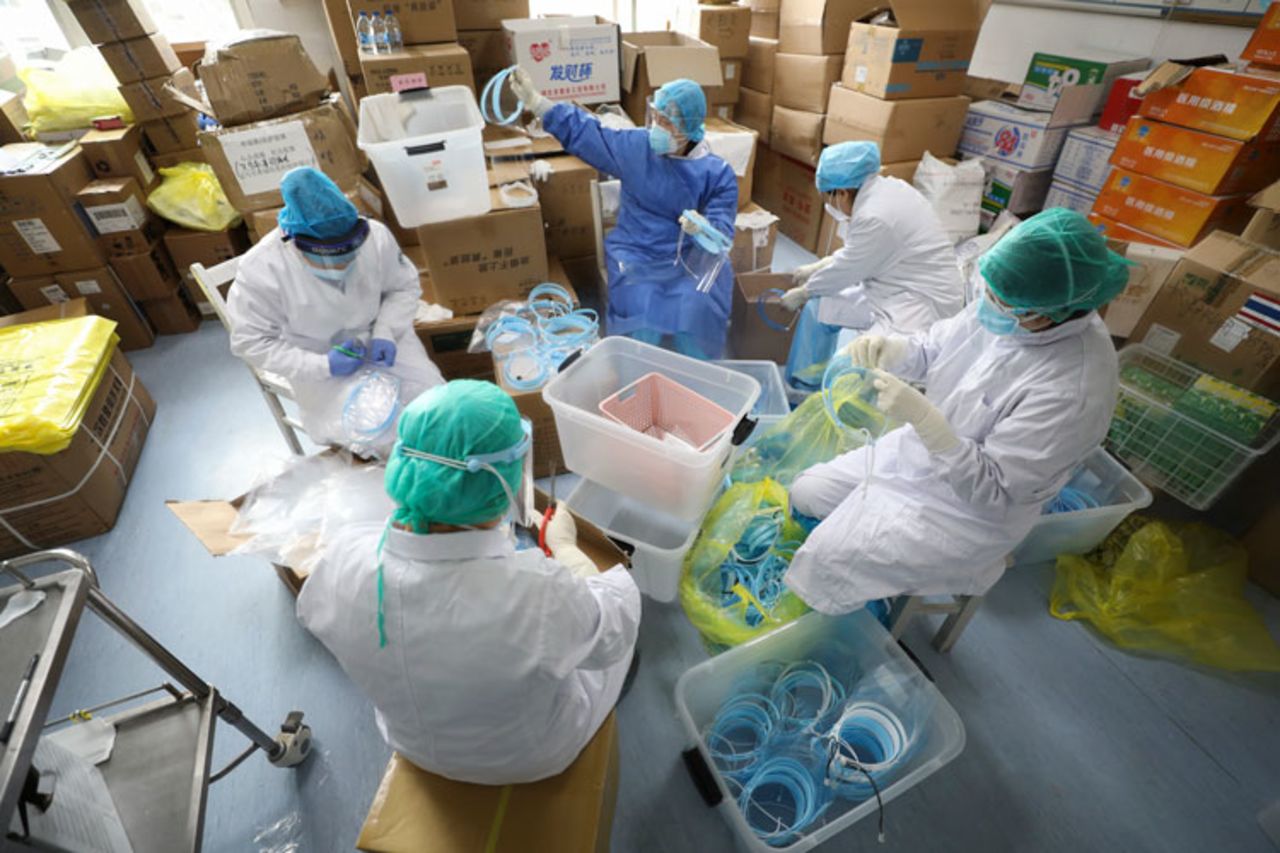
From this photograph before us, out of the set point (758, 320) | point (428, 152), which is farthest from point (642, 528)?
point (428, 152)

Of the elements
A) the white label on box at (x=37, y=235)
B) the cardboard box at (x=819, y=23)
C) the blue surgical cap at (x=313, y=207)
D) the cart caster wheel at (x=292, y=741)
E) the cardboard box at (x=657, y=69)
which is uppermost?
the cardboard box at (x=819, y=23)

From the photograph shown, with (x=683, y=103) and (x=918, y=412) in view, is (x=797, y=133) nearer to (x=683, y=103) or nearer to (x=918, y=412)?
(x=683, y=103)

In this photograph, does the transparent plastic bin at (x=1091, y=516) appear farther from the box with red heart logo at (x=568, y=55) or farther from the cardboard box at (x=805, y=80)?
the box with red heart logo at (x=568, y=55)

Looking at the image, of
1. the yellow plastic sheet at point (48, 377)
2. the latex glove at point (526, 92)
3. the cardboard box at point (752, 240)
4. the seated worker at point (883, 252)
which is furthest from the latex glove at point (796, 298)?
the yellow plastic sheet at point (48, 377)

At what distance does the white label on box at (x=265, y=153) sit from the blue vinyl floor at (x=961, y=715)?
1.47m

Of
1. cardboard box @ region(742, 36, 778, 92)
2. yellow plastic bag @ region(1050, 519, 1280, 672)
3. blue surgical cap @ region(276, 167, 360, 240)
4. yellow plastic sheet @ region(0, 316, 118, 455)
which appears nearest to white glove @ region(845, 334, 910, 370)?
yellow plastic bag @ region(1050, 519, 1280, 672)

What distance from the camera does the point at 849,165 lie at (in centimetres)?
207

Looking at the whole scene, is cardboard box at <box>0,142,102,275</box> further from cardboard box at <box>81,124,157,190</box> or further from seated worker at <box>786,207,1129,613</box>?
seated worker at <box>786,207,1129,613</box>

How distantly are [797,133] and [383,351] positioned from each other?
3.00 meters

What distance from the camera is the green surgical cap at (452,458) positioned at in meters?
0.85

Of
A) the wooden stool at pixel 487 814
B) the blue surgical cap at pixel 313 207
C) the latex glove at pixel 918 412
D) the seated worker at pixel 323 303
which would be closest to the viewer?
the wooden stool at pixel 487 814

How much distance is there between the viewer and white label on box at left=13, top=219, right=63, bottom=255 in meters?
2.57

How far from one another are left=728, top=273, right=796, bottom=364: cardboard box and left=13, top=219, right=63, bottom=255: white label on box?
322 centimetres

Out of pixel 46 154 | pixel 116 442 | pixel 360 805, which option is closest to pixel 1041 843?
pixel 360 805
